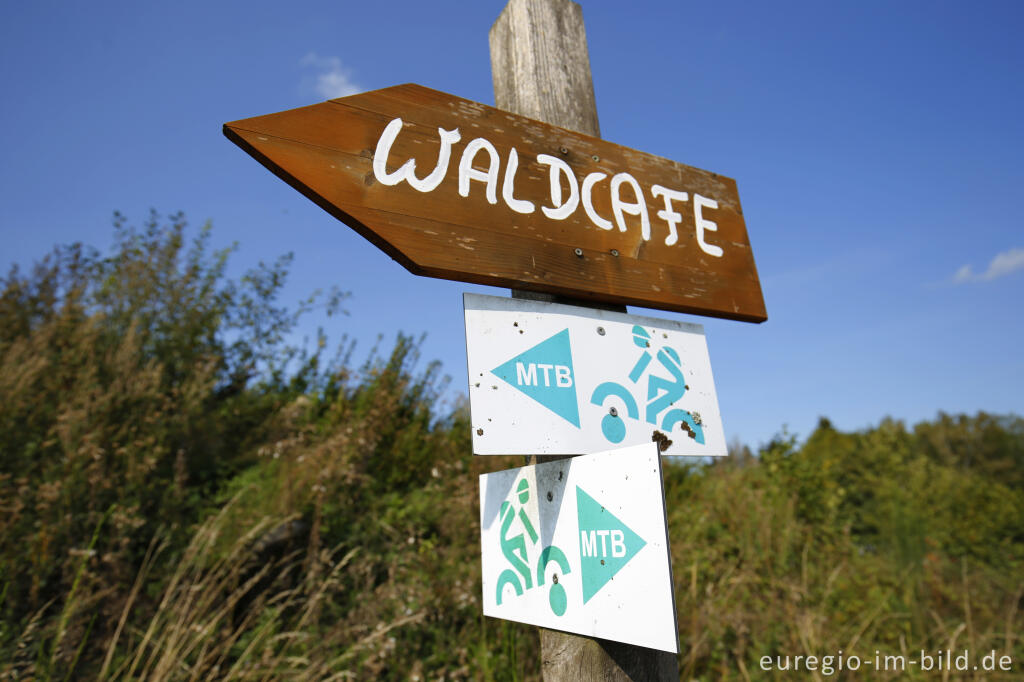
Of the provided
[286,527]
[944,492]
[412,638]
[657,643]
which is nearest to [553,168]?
[657,643]

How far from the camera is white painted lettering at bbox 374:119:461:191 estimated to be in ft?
4.19

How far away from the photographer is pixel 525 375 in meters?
1.25

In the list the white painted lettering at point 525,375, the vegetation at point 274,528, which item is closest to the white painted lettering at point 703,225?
the white painted lettering at point 525,375

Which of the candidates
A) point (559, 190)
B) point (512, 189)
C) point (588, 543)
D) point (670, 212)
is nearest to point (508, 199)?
point (512, 189)

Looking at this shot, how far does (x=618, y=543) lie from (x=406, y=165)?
96cm

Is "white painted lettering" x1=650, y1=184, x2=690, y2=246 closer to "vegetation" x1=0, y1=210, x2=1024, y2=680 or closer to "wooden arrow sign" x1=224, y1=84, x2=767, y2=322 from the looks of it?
"wooden arrow sign" x1=224, y1=84, x2=767, y2=322

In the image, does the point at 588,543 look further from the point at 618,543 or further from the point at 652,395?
the point at 652,395

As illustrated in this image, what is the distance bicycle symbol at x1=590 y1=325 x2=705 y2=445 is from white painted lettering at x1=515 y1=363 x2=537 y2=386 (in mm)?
156

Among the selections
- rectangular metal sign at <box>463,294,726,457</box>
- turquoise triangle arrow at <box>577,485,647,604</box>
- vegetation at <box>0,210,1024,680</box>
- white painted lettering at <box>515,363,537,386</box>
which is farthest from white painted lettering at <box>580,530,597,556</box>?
vegetation at <box>0,210,1024,680</box>

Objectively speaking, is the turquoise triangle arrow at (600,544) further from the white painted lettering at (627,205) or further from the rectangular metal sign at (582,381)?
the white painted lettering at (627,205)

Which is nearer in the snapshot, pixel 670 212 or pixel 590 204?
pixel 590 204

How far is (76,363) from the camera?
3.84 meters

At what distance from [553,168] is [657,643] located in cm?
116

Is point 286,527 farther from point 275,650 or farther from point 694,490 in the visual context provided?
point 694,490
